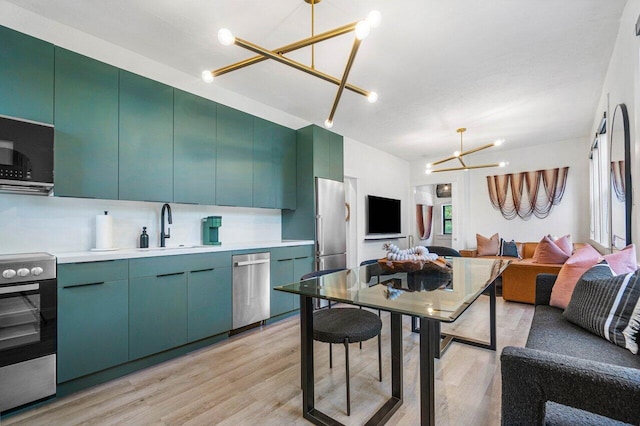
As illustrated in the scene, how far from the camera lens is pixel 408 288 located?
1.64 metres

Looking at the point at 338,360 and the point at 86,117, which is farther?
the point at 338,360

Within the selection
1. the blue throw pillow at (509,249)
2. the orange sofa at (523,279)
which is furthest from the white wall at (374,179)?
the orange sofa at (523,279)

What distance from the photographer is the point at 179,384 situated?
2115mm

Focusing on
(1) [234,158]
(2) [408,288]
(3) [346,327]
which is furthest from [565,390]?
(1) [234,158]

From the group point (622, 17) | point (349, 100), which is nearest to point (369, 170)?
point (349, 100)

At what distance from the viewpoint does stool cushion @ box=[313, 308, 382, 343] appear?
171 cm

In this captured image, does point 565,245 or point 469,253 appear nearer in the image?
point 565,245

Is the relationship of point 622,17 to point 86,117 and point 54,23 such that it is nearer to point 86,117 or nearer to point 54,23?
point 86,117

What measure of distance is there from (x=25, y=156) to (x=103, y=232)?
2.46ft

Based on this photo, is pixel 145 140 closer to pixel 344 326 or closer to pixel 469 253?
pixel 344 326

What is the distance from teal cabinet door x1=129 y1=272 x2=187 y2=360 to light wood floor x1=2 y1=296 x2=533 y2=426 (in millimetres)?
194

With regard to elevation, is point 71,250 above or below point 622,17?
below

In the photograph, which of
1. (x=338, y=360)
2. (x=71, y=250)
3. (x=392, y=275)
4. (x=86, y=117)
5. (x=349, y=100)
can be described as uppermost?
(x=349, y=100)

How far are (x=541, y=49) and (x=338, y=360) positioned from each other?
3.25 meters
